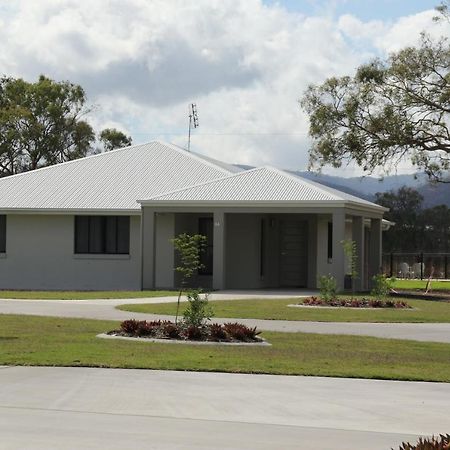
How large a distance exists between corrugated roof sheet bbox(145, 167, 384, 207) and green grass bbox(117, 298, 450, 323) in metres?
5.51

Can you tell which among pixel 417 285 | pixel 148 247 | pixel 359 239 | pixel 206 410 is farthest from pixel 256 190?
pixel 206 410

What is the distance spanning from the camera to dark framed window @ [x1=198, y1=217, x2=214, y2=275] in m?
33.6

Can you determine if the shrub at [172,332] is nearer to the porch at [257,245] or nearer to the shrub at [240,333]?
the shrub at [240,333]

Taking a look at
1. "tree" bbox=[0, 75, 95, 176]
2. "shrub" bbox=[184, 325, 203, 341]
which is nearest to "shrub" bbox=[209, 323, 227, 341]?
"shrub" bbox=[184, 325, 203, 341]

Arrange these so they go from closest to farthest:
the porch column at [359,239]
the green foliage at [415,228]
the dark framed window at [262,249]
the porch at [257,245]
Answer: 1. the porch at [257,245]
2. the porch column at [359,239]
3. the dark framed window at [262,249]
4. the green foliage at [415,228]

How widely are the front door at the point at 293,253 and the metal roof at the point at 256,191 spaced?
2.10 m

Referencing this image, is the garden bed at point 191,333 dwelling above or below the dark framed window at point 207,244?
below

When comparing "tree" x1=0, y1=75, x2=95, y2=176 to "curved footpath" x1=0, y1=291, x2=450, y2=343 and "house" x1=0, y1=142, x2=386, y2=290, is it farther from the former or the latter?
"curved footpath" x1=0, y1=291, x2=450, y2=343

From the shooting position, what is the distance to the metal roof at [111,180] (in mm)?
34219

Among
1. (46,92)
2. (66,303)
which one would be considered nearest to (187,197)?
(66,303)

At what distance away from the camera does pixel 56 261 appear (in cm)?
3450

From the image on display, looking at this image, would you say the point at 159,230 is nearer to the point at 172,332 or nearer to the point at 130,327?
the point at 130,327

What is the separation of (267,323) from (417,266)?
35271 millimetres

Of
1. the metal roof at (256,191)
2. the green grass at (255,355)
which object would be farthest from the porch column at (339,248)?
the green grass at (255,355)
